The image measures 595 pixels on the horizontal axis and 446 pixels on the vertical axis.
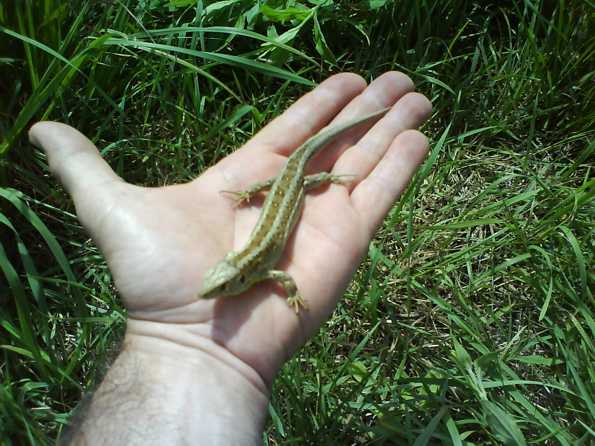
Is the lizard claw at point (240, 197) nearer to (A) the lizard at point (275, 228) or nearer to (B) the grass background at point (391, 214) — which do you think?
(A) the lizard at point (275, 228)

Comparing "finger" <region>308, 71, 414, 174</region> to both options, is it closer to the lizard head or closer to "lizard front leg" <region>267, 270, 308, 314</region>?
"lizard front leg" <region>267, 270, 308, 314</region>

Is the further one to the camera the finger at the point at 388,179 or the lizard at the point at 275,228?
the finger at the point at 388,179

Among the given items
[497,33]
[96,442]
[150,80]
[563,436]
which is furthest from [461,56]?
[96,442]

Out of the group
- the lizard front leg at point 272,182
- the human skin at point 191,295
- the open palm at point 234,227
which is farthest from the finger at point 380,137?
the human skin at point 191,295

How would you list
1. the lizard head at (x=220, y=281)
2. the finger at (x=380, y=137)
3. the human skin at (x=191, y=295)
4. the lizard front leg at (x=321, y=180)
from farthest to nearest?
the finger at (x=380, y=137), the lizard front leg at (x=321, y=180), the lizard head at (x=220, y=281), the human skin at (x=191, y=295)

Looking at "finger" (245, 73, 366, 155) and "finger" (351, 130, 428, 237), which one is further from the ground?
"finger" (245, 73, 366, 155)

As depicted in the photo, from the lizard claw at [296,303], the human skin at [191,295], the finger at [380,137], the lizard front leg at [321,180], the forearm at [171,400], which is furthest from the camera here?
Result: the finger at [380,137]

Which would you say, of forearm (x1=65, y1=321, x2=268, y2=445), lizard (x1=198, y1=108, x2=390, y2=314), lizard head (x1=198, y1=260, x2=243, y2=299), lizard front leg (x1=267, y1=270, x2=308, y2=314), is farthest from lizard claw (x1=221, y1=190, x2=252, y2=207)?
forearm (x1=65, y1=321, x2=268, y2=445)
